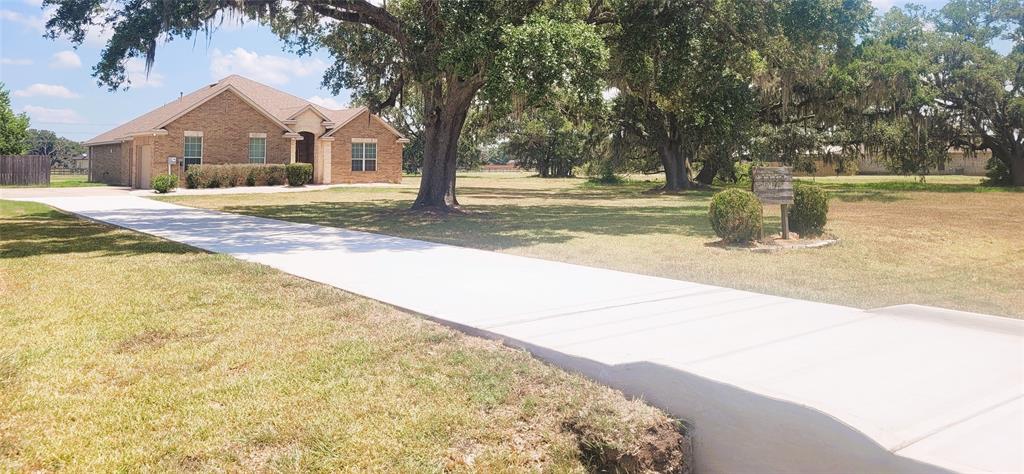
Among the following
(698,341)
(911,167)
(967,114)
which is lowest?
(698,341)

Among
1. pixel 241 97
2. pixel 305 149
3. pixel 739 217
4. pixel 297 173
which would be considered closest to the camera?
pixel 739 217

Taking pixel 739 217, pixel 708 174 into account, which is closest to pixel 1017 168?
pixel 708 174

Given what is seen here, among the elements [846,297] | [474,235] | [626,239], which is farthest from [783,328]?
[474,235]

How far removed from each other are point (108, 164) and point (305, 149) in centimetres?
1045

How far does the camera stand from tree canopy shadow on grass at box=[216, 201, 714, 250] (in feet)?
41.7

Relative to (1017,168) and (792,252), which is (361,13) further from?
(1017,168)

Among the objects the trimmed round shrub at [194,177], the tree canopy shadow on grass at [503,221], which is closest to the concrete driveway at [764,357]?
the tree canopy shadow on grass at [503,221]

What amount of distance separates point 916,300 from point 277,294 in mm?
6242

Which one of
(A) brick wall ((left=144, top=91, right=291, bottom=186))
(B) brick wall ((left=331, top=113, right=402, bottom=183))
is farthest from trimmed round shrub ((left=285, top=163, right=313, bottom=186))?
(B) brick wall ((left=331, top=113, right=402, bottom=183))

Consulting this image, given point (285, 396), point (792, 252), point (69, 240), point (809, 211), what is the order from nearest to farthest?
point (285, 396), point (792, 252), point (69, 240), point (809, 211)

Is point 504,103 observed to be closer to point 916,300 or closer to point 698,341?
point 916,300

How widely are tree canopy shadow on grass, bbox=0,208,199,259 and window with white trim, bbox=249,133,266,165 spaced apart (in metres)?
19.0

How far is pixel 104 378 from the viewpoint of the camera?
4.14 meters

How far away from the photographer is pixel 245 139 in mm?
33281
